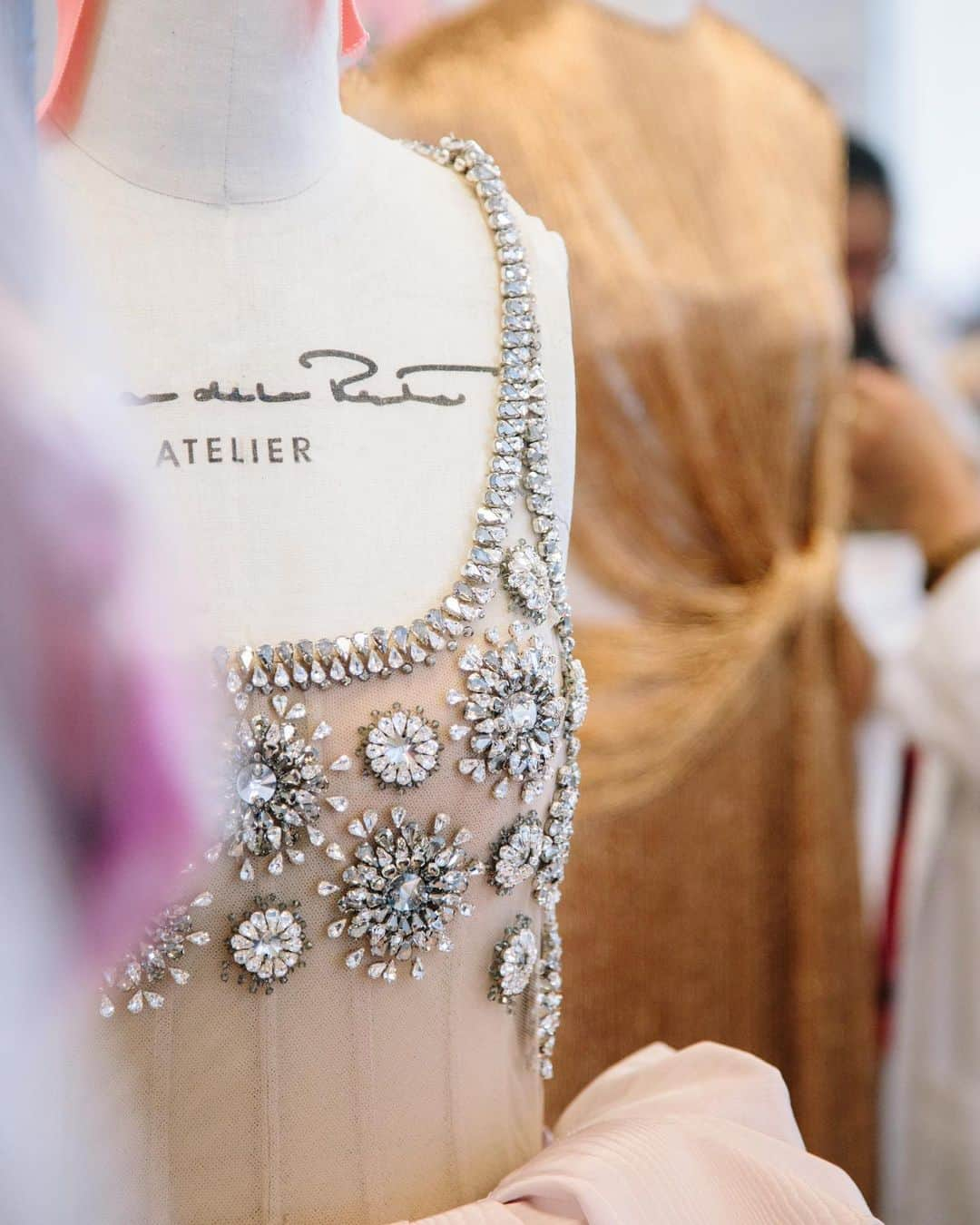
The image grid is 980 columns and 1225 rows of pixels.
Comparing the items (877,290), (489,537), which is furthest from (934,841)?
(489,537)

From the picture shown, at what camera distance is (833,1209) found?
550 millimetres

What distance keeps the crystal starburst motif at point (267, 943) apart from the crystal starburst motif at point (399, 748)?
7 centimetres

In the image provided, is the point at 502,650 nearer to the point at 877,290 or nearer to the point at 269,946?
the point at 269,946

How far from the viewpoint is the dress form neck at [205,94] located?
0.59 metres

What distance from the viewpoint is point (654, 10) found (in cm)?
156

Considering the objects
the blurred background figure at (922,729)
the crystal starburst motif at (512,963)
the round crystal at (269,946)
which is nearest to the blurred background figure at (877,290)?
the blurred background figure at (922,729)

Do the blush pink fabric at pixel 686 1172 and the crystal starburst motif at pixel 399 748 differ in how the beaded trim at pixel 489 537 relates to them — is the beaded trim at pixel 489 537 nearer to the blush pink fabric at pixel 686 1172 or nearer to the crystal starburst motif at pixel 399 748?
the crystal starburst motif at pixel 399 748

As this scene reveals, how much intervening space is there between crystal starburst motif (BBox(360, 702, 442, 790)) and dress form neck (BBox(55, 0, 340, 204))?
256 millimetres

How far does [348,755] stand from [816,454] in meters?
1.18

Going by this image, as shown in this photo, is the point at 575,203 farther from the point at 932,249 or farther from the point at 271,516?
the point at 932,249

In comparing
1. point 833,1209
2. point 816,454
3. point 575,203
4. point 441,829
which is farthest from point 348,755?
point 816,454

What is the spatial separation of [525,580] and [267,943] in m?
0.20

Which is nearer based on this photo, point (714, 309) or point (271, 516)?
point (271, 516)

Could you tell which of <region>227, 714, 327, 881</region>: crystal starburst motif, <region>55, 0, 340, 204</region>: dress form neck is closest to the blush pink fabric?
<region>227, 714, 327, 881</region>: crystal starburst motif
